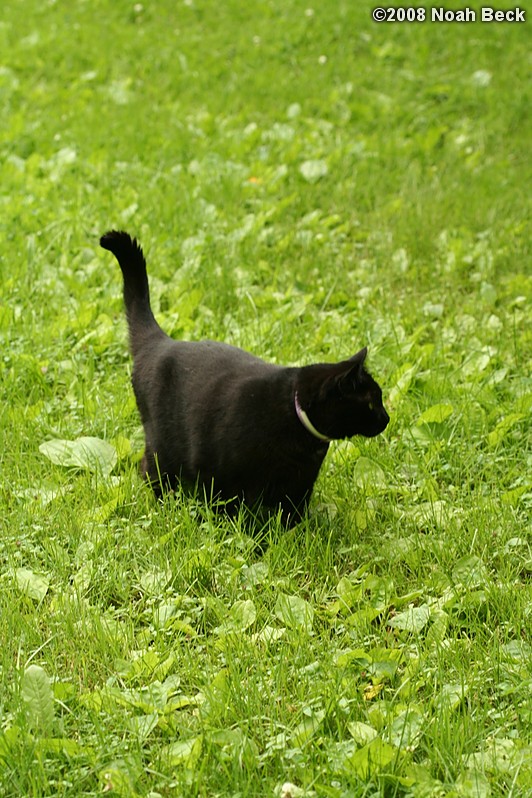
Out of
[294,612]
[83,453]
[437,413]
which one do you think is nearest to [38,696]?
[294,612]

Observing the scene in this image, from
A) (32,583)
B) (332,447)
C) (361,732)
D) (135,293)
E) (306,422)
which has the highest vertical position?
(135,293)

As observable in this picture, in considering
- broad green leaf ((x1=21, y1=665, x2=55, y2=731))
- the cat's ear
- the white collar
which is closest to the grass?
broad green leaf ((x1=21, y1=665, x2=55, y2=731))

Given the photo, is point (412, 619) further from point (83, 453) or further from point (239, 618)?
point (83, 453)

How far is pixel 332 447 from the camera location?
3.75 metres

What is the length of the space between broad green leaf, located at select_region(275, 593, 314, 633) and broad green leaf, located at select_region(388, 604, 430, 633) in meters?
0.23

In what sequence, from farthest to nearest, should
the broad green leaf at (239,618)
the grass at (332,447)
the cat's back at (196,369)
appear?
the cat's back at (196,369) → the broad green leaf at (239,618) → the grass at (332,447)

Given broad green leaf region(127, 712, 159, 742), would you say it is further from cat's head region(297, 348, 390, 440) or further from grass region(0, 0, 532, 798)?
cat's head region(297, 348, 390, 440)

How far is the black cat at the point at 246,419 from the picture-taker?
3236 mm

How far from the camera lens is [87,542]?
317cm

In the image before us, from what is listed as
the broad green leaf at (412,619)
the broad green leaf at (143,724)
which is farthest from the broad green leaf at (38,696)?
the broad green leaf at (412,619)

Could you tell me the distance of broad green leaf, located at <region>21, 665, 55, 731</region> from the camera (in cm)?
244

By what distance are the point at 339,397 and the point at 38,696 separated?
1290 millimetres

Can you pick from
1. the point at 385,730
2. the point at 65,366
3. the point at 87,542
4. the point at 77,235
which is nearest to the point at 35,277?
the point at 77,235

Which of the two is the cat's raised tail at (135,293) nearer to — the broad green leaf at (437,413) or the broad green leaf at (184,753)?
the broad green leaf at (437,413)
